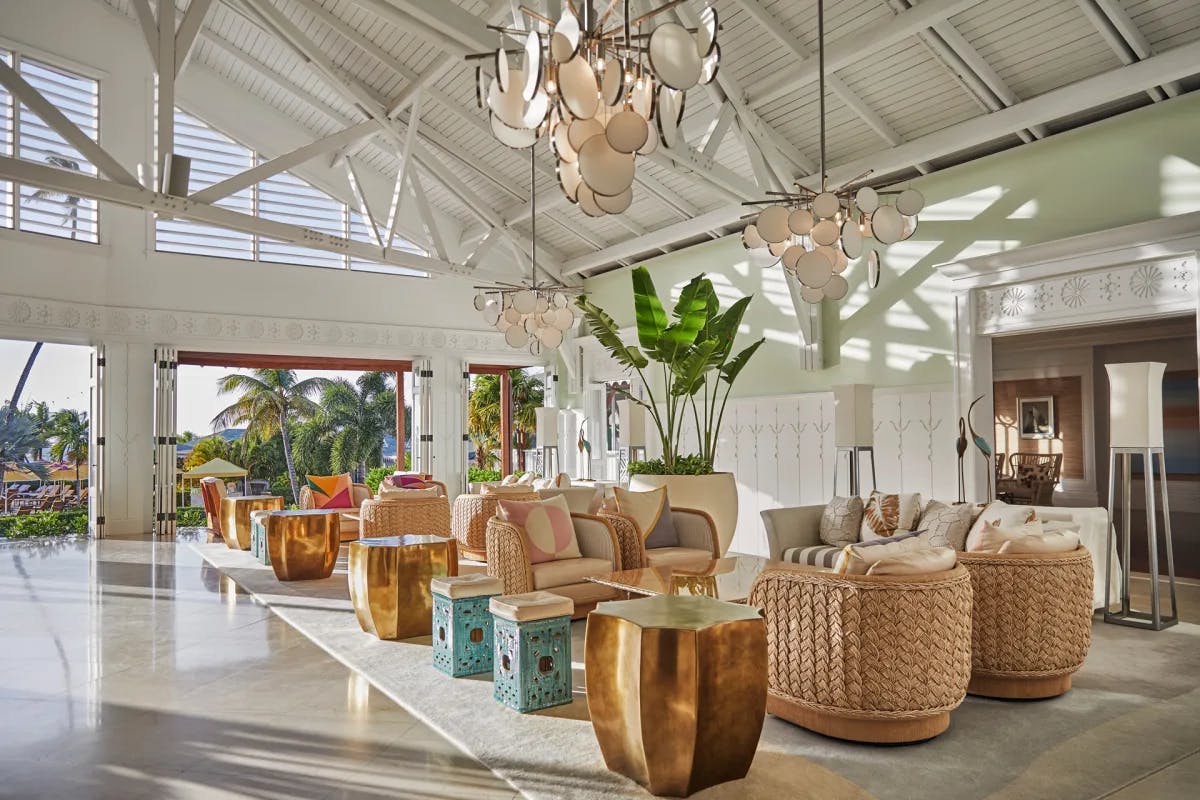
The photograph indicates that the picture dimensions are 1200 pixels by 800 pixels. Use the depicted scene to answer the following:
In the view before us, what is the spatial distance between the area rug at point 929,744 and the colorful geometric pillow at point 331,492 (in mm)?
4835

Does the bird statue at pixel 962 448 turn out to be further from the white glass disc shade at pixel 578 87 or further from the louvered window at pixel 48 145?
the louvered window at pixel 48 145

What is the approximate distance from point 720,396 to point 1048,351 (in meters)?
4.08

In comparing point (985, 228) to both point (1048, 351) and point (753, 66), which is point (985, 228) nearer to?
point (753, 66)

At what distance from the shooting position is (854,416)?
23.4ft

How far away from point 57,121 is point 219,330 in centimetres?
464

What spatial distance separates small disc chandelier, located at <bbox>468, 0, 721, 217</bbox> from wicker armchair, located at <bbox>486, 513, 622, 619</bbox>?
91.6 inches

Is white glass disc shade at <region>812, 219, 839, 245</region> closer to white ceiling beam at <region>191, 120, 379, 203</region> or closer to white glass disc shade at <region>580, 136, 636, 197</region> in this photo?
white glass disc shade at <region>580, 136, 636, 197</region>

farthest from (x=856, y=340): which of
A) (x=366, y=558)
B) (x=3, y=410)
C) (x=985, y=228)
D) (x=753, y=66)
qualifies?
→ (x=3, y=410)

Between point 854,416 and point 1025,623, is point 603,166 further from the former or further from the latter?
point 854,416

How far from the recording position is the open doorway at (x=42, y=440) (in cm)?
1204

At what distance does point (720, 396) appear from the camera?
10.4m

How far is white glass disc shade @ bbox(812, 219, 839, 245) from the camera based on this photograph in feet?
15.3

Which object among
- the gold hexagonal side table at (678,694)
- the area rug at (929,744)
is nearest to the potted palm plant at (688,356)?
the area rug at (929,744)

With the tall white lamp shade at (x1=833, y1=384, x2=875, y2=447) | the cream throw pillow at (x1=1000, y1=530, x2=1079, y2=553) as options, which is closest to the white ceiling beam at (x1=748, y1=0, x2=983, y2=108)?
the tall white lamp shade at (x1=833, y1=384, x2=875, y2=447)
